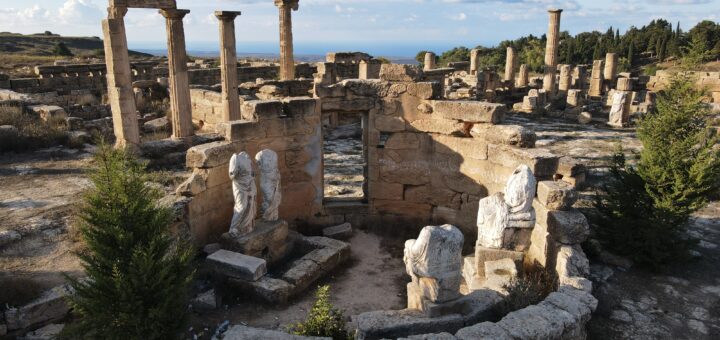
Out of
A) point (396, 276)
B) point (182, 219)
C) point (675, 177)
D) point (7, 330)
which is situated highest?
point (675, 177)

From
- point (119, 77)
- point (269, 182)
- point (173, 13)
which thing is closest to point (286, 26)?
point (173, 13)

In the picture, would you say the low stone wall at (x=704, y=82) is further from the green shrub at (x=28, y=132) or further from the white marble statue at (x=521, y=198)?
the green shrub at (x=28, y=132)

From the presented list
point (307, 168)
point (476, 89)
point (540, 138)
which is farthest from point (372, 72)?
point (307, 168)

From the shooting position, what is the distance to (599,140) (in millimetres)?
17859

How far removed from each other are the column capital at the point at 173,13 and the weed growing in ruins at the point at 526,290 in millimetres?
12186

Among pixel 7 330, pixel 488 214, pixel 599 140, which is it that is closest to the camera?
pixel 7 330

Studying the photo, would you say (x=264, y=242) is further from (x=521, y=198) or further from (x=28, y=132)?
(x=28, y=132)

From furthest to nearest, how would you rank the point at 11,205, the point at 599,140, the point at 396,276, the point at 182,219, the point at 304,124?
the point at 599,140 < the point at 304,124 < the point at 11,205 < the point at 396,276 < the point at 182,219

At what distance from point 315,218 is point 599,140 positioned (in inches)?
472

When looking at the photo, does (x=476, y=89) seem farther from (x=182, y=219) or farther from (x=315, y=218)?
(x=182, y=219)

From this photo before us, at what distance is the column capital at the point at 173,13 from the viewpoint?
14.5 m

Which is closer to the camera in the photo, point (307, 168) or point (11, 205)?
point (11, 205)

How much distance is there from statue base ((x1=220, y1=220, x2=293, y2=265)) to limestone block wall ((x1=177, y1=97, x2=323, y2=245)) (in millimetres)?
822

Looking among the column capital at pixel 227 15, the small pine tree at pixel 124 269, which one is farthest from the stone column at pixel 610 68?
the small pine tree at pixel 124 269
